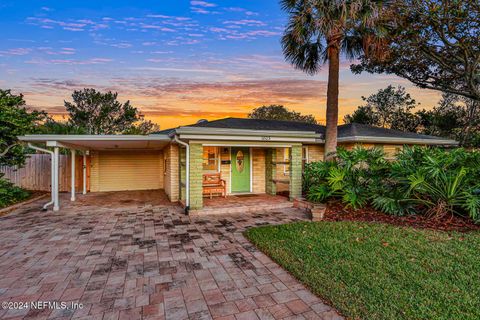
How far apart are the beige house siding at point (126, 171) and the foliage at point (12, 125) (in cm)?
313

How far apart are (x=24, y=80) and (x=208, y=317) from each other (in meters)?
13.6

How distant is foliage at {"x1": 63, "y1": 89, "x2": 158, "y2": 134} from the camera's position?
873 inches

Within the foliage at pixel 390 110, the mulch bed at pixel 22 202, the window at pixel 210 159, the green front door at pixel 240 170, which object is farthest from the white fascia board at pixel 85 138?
the foliage at pixel 390 110

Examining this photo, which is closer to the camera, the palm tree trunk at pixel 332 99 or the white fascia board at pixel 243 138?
the white fascia board at pixel 243 138

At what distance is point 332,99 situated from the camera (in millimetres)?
8031

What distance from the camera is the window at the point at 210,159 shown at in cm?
912

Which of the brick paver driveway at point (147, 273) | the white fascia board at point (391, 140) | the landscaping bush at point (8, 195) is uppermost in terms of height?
the white fascia board at point (391, 140)

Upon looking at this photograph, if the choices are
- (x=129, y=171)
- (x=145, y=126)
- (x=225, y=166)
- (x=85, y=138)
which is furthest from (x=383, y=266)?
(x=145, y=126)

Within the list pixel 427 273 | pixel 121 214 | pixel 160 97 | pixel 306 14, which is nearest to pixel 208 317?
pixel 427 273

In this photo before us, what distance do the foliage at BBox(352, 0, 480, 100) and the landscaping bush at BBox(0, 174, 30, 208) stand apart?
13140 millimetres

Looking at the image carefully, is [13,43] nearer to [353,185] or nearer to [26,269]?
[26,269]

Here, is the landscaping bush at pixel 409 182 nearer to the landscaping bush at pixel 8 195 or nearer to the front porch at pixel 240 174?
the front porch at pixel 240 174

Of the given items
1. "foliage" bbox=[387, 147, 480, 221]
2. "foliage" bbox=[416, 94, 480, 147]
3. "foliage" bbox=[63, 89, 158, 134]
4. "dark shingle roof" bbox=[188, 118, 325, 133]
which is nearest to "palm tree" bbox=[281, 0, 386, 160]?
"foliage" bbox=[387, 147, 480, 221]

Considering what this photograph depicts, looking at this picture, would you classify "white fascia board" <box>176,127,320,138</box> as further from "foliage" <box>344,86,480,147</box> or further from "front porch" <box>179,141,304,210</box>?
"foliage" <box>344,86,480,147</box>
